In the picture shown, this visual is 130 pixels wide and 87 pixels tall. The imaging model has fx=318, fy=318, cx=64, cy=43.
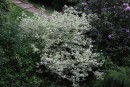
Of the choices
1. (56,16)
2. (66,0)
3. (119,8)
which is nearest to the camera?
(56,16)

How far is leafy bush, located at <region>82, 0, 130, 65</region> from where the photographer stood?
705 cm

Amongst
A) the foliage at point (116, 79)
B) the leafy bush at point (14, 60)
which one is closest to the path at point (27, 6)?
the leafy bush at point (14, 60)

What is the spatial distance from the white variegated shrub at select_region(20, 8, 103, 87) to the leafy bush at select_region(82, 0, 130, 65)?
43 centimetres

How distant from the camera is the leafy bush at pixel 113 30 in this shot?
23.1 feet

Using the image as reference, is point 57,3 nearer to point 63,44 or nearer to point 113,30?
point 113,30

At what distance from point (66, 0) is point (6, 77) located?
5.96m

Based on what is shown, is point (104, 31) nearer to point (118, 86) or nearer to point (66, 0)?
point (118, 86)

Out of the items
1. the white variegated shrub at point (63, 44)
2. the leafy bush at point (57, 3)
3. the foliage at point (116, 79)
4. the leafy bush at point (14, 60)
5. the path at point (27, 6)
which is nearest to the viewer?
the leafy bush at point (14, 60)

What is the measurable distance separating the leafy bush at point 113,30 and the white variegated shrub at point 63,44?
0.43 meters

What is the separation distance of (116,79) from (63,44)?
1.35 m

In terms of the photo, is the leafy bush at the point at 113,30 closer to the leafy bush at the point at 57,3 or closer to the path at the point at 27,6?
the path at the point at 27,6

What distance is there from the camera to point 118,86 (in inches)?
227

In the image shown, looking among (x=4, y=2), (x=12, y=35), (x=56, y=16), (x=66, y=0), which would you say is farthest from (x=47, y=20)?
(x=66, y=0)

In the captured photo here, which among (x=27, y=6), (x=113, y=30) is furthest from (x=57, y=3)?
(x=113, y=30)
